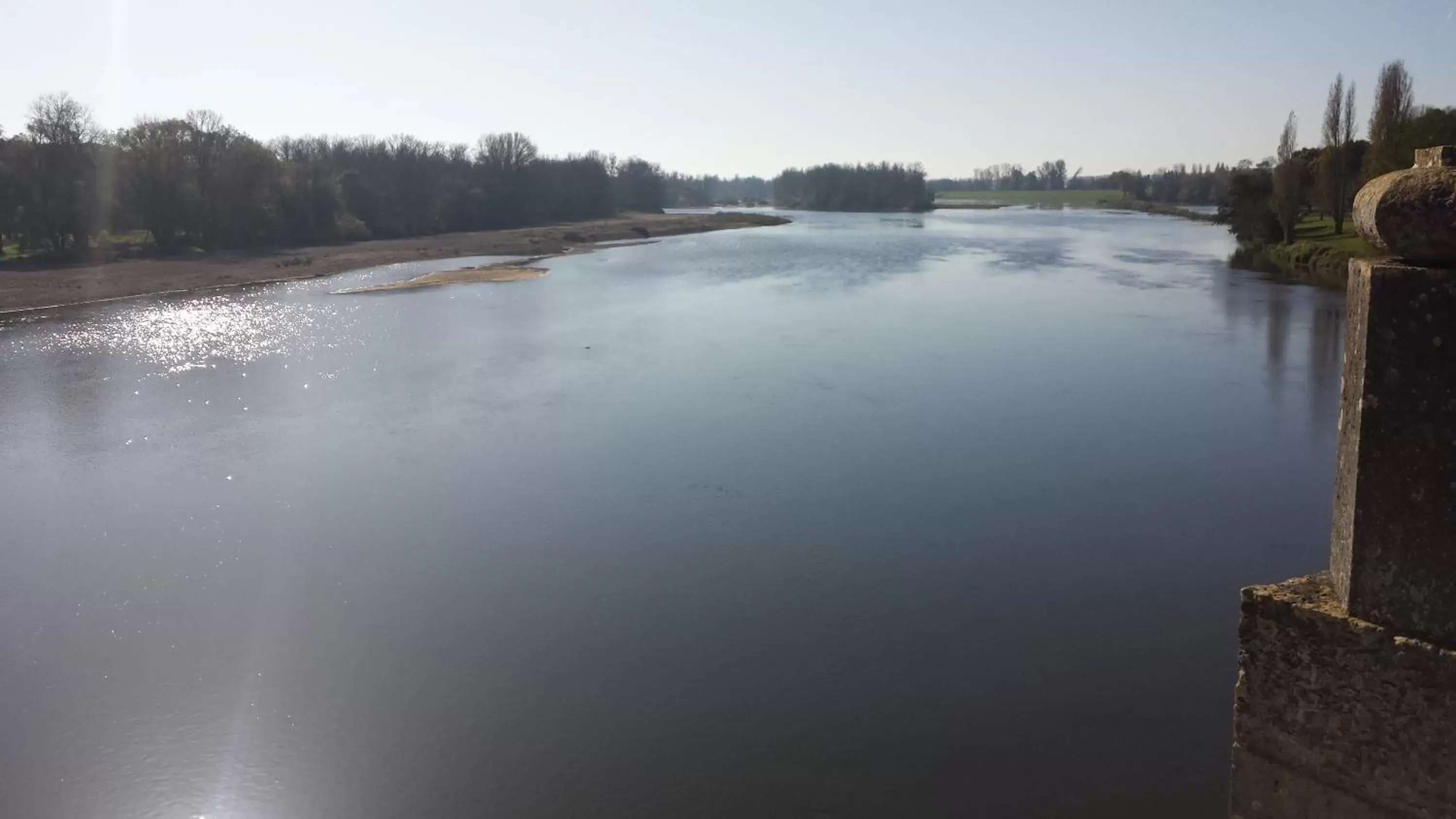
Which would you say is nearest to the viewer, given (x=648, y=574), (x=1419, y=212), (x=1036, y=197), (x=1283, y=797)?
(x=1419, y=212)

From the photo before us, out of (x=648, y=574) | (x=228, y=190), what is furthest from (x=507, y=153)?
(x=648, y=574)

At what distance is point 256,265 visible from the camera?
123 ft

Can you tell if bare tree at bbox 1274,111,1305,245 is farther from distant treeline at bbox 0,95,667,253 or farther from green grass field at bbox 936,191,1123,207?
green grass field at bbox 936,191,1123,207

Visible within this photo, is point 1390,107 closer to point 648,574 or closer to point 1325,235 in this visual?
point 1325,235

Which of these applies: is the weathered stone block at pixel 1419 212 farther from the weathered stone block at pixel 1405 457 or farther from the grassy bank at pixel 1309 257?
the grassy bank at pixel 1309 257

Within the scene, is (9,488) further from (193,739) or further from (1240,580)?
(1240,580)

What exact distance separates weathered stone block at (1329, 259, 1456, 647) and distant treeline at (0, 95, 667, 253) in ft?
137

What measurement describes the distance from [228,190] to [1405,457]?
4722 centimetres

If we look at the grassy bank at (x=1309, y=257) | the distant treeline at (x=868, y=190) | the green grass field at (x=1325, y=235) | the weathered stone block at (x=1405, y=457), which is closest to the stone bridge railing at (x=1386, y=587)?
the weathered stone block at (x=1405, y=457)

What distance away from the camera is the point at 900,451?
12.1m

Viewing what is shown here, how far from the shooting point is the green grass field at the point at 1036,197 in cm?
12769

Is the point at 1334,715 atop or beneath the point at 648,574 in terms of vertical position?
atop

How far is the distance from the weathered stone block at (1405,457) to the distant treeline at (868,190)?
108443 millimetres

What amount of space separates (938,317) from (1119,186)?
136934mm
